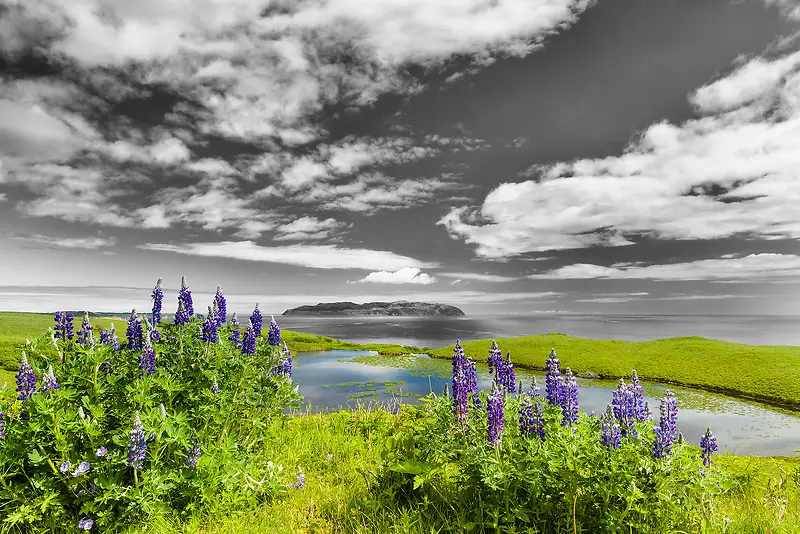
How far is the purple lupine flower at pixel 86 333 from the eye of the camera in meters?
5.53

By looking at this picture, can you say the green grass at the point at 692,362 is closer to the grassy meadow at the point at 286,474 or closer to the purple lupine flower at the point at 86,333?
the grassy meadow at the point at 286,474

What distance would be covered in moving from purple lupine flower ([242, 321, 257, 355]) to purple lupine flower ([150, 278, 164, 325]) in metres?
1.45

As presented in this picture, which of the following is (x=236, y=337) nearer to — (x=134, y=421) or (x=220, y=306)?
(x=220, y=306)

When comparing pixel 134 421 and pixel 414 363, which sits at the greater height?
pixel 134 421

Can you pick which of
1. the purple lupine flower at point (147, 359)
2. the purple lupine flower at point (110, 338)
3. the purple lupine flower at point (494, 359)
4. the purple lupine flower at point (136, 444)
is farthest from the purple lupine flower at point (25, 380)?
the purple lupine flower at point (494, 359)

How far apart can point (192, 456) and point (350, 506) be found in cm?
228

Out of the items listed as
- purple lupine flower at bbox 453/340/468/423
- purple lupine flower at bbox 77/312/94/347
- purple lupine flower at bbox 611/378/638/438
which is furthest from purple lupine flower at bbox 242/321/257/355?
purple lupine flower at bbox 611/378/638/438

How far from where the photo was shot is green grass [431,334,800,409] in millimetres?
29625

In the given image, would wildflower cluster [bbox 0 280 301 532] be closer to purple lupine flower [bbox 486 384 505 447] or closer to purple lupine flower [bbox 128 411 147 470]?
purple lupine flower [bbox 128 411 147 470]

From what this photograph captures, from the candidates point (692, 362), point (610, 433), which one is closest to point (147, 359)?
point (610, 433)

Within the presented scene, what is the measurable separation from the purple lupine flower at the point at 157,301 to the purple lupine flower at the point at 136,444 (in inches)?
102

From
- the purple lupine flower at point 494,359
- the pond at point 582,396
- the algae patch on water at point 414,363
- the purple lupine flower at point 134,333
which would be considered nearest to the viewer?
the purple lupine flower at point 494,359

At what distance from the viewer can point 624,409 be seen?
4.60 m

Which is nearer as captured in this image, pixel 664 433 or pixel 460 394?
pixel 664 433
